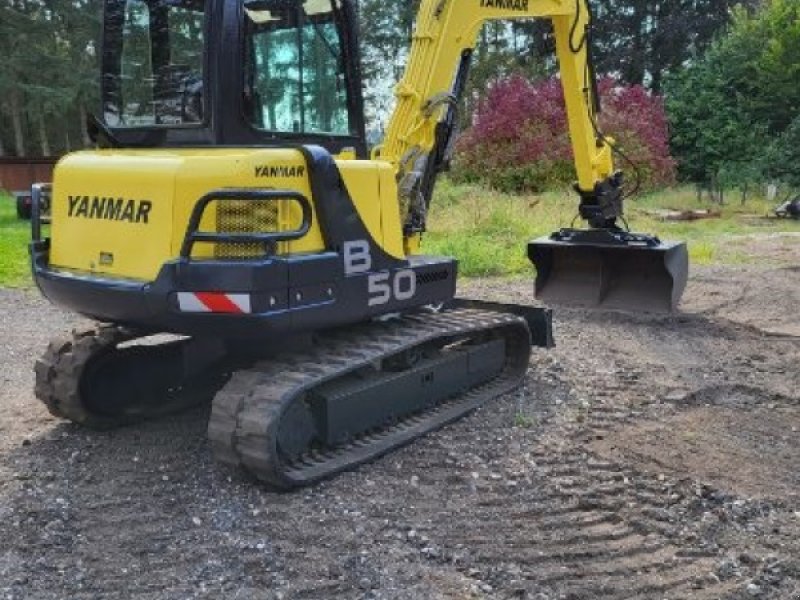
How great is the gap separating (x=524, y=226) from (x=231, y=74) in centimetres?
882

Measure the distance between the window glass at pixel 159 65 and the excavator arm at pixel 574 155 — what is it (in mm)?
1427

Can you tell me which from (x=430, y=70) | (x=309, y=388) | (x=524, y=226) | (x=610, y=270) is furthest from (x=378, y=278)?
(x=524, y=226)

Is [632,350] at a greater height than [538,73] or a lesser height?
lesser

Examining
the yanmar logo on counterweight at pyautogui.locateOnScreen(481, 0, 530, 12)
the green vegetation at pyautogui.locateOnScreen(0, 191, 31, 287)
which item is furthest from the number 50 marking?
the green vegetation at pyautogui.locateOnScreen(0, 191, 31, 287)

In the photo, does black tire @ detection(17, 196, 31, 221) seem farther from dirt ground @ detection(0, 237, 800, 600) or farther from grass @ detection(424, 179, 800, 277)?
dirt ground @ detection(0, 237, 800, 600)

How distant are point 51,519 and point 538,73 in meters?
26.9

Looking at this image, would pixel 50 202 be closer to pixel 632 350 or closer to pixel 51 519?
pixel 51 519

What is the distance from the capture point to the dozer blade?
24.5 feet

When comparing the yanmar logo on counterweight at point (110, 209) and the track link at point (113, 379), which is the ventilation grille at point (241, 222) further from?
the track link at point (113, 379)

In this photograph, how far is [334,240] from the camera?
4.34 metres

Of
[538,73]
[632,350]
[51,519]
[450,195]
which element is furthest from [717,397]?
[538,73]

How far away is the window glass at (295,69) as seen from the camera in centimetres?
435

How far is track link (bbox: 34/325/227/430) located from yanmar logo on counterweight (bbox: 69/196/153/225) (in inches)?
31.0

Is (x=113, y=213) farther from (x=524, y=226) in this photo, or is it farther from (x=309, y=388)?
(x=524, y=226)
